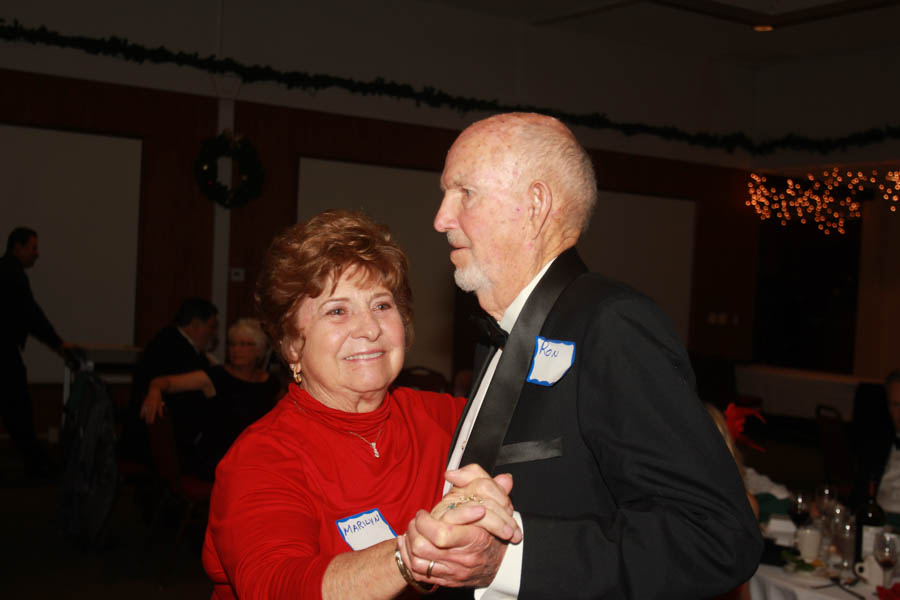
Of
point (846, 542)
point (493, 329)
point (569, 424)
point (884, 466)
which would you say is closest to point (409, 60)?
point (884, 466)

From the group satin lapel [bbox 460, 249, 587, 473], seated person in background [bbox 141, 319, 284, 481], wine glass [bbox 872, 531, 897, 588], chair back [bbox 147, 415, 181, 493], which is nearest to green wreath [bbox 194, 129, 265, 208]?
seated person in background [bbox 141, 319, 284, 481]

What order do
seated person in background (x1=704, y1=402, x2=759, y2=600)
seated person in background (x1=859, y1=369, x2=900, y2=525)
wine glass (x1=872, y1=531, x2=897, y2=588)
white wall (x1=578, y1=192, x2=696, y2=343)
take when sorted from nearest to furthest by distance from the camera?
seated person in background (x1=704, y1=402, x2=759, y2=600) → wine glass (x1=872, y1=531, x2=897, y2=588) → seated person in background (x1=859, y1=369, x2=900, y2=525) → white wall (x1=578, y1=192, x2=696, y2=343)

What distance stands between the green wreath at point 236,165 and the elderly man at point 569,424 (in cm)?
694

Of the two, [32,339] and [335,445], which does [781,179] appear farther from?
[335,445]

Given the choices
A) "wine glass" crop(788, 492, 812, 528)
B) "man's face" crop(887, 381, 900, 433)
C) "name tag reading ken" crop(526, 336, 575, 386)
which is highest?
"name tag reading ken" crop(526, 336, 575, 386)

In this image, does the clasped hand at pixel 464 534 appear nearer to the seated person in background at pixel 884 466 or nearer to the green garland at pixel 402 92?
the seated person in background at pixel 884 466

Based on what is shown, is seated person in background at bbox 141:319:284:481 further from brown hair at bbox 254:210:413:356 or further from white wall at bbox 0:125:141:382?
white wall at bbox 0:125:141:382

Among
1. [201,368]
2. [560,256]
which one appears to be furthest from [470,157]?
[201,368]

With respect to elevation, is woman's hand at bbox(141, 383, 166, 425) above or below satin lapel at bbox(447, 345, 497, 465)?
below

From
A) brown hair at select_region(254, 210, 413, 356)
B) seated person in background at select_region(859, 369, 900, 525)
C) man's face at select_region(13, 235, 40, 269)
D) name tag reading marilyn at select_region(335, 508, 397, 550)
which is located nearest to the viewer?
name tag reading marilyn at select_region(335, 508, 397, 550)

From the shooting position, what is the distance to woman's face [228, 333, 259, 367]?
5105mm

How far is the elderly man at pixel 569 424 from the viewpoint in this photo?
1.14 m

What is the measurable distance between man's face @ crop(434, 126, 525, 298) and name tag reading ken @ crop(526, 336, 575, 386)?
0.67ft

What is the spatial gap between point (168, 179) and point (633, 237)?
5657mm
